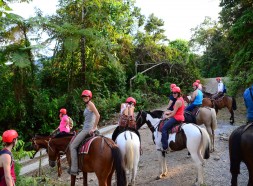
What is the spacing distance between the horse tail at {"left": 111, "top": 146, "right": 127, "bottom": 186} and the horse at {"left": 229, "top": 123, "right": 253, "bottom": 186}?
2044 millimetres

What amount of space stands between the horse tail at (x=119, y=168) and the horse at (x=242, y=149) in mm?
2044

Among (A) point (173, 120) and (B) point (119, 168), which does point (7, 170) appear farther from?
(A) point (173, 120)

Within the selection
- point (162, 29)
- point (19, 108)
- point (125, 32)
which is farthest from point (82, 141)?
point (162, 29)

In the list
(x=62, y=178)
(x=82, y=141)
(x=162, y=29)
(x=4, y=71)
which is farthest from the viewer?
(x=162, y=29)

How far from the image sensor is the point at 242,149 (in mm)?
4934

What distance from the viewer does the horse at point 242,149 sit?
190 inches

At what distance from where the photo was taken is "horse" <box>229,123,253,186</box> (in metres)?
4.83

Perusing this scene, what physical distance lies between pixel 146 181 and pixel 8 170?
423 centimetres

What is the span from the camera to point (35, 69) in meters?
Answer: 12.1

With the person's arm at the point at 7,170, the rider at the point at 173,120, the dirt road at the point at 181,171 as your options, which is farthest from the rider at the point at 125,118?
the person's arm at the point at 7,170

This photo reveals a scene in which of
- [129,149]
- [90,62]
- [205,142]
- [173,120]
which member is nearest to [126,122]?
[173,120]

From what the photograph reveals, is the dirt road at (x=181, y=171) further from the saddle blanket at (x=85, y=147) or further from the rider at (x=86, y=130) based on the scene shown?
the saddle blanket at (x=85, y=147)

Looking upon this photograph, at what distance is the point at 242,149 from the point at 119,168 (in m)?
2.29

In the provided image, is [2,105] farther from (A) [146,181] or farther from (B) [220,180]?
(B) [220,180]
